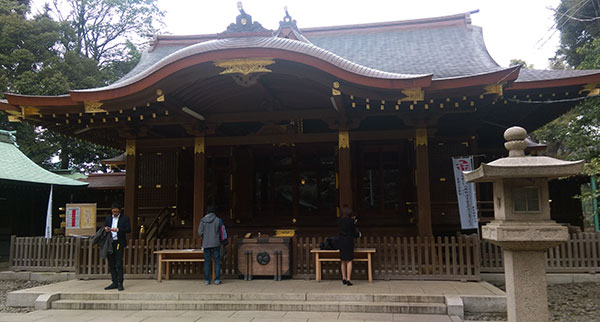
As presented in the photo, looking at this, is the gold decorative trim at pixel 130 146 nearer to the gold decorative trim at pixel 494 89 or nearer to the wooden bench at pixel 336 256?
the wooden bench at pixel 336 256

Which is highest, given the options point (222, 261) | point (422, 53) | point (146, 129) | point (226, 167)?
point (422, 53)

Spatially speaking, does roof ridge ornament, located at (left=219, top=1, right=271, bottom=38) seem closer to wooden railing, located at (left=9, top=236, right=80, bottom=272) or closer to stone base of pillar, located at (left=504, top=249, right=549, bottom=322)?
stone base of pillar, located at (left=504, top=249, right=549, bottom=322)

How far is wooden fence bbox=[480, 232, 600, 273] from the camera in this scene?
29.1 ft

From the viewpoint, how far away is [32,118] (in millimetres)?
9266

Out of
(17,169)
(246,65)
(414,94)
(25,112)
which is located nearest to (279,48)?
(246,65)

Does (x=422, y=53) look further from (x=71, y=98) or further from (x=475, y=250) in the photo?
(x=71, y=98)

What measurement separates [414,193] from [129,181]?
7217 millimetres

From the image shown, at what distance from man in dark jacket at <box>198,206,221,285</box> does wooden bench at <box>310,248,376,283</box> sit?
1837 millimetres

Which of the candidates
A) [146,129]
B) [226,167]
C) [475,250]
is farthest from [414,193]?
[146,129]

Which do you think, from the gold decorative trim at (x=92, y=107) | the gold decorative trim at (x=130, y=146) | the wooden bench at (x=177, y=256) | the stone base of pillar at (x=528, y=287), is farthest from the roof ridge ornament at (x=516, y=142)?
the gold decorative trim at (x=130, y=146)

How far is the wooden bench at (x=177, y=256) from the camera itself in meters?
8.30

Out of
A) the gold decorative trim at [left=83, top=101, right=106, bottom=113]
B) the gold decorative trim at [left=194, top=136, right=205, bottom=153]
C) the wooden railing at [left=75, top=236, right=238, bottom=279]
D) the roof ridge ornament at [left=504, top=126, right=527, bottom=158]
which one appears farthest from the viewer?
the gold decorative trim at [left=194, top=136, right=205, bottom=153]

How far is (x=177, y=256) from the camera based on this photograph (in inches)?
333

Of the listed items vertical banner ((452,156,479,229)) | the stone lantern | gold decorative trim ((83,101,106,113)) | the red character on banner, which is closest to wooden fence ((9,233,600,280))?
vertical banner ((452,156,479,229))
